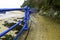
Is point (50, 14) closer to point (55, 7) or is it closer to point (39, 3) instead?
point (55, 7)

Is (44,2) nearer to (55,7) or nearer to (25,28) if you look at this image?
(55,7)

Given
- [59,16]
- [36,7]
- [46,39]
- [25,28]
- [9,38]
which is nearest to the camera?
[9,38]

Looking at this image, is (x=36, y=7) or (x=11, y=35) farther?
(x=36, y=7)

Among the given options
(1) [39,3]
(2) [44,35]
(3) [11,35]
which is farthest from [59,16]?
(3) [11,35]

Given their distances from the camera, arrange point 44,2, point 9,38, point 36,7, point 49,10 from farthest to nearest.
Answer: point 36,7 < point 44,2 < point 49,10 < point 9,38

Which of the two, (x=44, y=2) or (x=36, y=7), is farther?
(x=36, y=7)

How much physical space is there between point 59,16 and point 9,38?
4094 millimetres

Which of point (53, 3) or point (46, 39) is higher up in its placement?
point (53, 3)

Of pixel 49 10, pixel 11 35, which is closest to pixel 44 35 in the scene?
pixel 11 35

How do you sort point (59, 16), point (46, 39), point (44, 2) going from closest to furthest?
point (46, 39)
point (59, 16)
point (44, 2)

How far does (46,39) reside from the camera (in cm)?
396

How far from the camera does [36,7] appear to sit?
9.02 m

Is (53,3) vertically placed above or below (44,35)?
above

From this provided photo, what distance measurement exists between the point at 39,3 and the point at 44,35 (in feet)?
15.7
